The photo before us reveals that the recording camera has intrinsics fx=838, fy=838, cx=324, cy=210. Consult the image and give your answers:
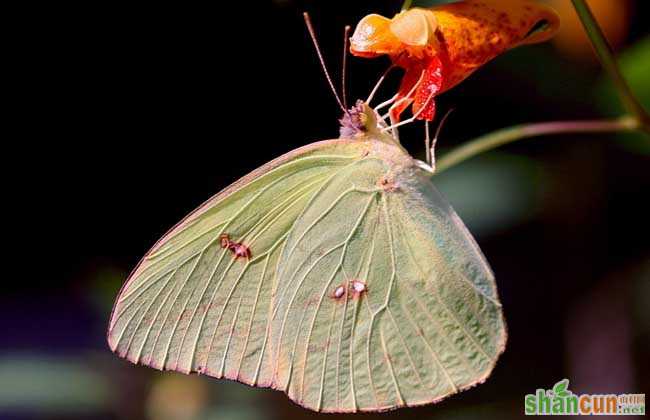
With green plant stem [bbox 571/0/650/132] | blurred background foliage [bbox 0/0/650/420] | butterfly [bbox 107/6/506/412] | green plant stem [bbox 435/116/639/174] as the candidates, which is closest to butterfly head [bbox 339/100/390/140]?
butterfly [bbox 107/6/506/412]

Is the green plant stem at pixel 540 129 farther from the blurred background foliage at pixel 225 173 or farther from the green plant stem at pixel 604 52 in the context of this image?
the blurred background foliage at pixel 225 173

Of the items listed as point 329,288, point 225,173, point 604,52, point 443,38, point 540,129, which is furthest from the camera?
point 225,173

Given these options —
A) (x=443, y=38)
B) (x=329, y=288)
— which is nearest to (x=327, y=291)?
(x=329, y=288)

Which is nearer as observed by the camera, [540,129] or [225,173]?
[540,129]

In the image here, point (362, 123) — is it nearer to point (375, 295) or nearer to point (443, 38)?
point (443, 38)

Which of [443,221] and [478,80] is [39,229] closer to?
[478,80]

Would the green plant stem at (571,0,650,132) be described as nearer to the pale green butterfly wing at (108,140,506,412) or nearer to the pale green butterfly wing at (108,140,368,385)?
the pale green butterfly wing at (108,140,506,412)

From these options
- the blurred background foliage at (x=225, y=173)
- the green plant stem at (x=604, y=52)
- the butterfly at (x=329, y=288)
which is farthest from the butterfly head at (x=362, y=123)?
the blurred background foliage at (x=225, y=173)
